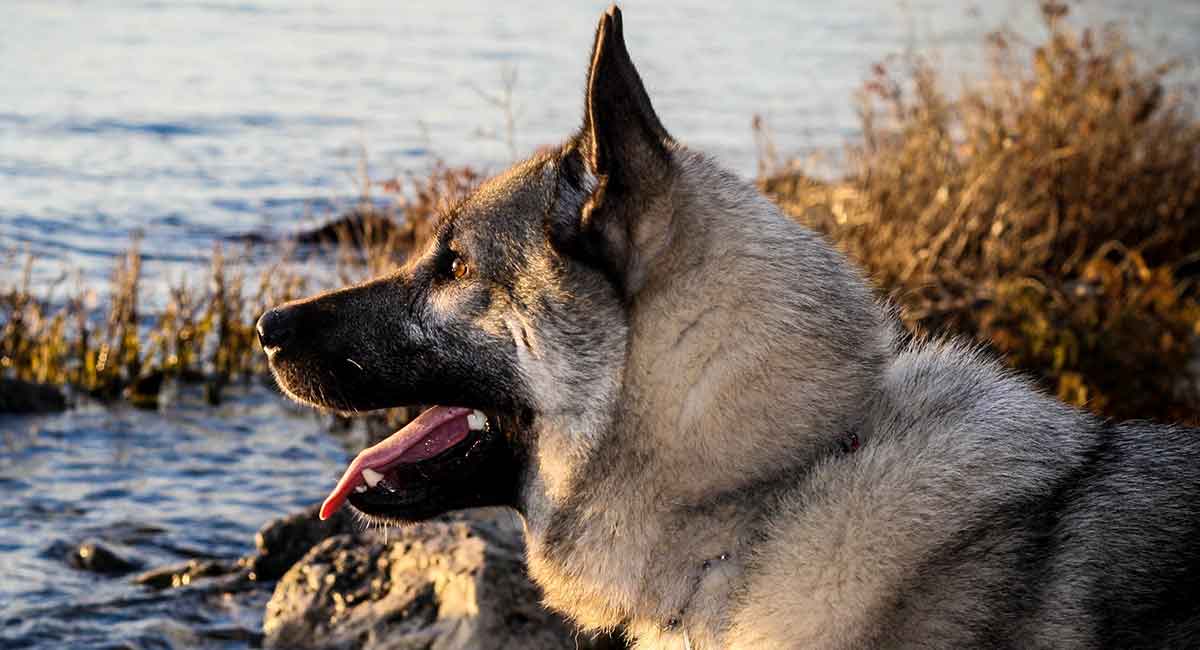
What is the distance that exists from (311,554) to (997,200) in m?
5.34

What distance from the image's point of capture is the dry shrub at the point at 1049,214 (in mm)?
7492

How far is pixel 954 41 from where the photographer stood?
1798 cm

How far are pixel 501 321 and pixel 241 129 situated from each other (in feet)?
40.7

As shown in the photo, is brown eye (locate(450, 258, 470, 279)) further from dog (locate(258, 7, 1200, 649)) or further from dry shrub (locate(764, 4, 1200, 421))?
dry shrub (locate(764, 4, 1200, 421))

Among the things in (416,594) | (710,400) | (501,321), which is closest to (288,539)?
(416,594)

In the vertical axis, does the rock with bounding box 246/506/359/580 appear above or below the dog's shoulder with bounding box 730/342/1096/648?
below

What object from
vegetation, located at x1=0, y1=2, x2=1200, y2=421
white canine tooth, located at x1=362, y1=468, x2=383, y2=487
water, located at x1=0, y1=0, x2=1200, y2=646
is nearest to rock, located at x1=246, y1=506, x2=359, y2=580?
water, located at x1=0, y1=0, x2=1200, y2=646

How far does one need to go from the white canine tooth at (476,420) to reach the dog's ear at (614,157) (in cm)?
54

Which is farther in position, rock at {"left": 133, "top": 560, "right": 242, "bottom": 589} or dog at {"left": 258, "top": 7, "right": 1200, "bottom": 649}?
rock at {"left": 133, "top": 560, "right": 242, "bottom": 589}

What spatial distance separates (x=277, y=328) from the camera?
3.66 meters

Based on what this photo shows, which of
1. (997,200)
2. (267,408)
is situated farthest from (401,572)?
(997,200)

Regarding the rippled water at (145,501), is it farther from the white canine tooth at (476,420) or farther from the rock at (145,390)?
the white canine tooth at (476,420)

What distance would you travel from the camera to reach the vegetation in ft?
24.8

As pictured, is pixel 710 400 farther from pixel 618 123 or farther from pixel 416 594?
pixel 416 594
